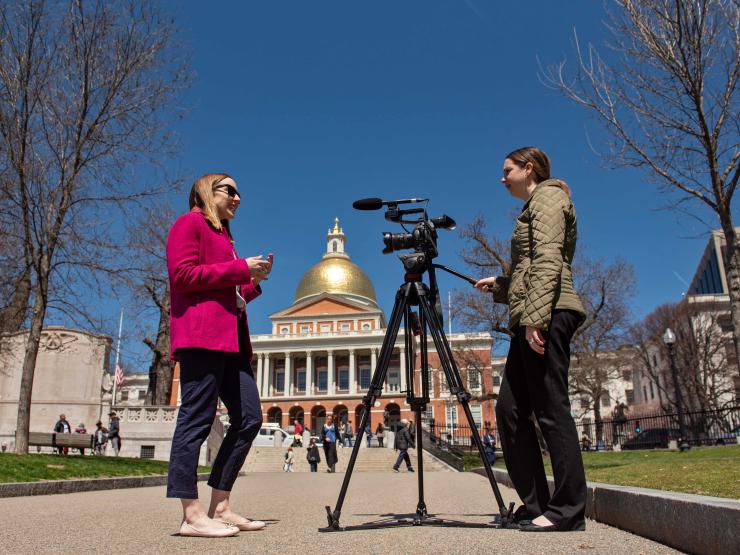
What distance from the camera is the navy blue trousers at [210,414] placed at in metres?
3.51

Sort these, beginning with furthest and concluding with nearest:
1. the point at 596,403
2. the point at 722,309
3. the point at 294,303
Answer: the point at 294,303, the point at 722,309, the point at 596,403

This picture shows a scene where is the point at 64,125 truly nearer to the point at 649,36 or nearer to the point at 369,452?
the point at 649,36

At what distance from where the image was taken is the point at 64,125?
47.4ft

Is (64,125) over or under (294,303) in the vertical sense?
under

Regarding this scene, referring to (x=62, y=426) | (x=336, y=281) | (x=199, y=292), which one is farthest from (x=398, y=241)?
(x=336, y=281)

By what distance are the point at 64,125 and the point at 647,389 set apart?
240 ft

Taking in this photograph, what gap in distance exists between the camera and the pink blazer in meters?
3.65

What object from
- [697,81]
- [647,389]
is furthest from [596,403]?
[647,389]

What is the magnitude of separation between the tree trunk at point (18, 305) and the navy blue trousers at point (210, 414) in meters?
13.3

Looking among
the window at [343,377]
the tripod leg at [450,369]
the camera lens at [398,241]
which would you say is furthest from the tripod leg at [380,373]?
the window at [343,377]

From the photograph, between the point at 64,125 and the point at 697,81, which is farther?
the point at 64,125

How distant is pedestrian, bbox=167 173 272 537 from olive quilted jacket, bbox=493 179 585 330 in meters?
1.64

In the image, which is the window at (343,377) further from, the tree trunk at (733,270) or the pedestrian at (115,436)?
the tree trunk at (733,270)

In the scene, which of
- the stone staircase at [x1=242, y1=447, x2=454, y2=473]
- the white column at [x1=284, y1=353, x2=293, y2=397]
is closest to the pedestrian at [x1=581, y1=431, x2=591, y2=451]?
the stone staircase at [x1=242, y1=447, x2=454, y2=473]
